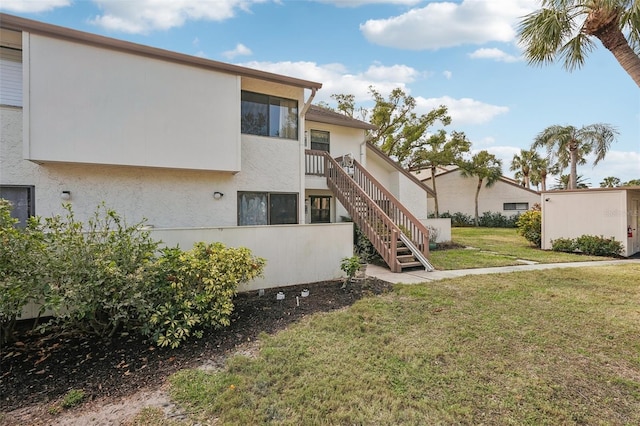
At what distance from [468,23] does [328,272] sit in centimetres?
937

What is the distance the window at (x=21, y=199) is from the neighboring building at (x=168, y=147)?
1.0 inches

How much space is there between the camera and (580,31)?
7.49 meters

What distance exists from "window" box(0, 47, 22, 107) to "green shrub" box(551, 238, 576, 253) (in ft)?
60.2

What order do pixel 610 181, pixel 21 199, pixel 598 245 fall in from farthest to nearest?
pixel 610 181 < pixel 598 245 < pixel 21 199

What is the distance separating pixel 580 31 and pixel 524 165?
29852 mm

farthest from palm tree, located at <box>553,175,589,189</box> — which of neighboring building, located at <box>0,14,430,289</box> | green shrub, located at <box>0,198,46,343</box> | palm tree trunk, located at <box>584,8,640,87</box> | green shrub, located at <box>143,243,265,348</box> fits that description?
green shrub, located at <box>0,198,46,343</box>

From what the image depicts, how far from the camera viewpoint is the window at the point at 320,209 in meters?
12.8

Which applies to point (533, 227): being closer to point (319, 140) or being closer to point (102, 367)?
point (319, 140)

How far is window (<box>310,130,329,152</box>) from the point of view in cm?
1302

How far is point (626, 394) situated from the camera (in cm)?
294

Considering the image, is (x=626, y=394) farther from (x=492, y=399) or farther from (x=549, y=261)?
(x=549, y=261)

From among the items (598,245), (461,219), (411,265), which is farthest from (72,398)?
(461,219)

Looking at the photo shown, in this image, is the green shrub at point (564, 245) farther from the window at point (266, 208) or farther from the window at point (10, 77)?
the window at point (10, 77)

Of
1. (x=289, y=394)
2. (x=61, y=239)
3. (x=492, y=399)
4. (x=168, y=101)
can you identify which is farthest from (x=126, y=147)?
(x=492, y=399)
